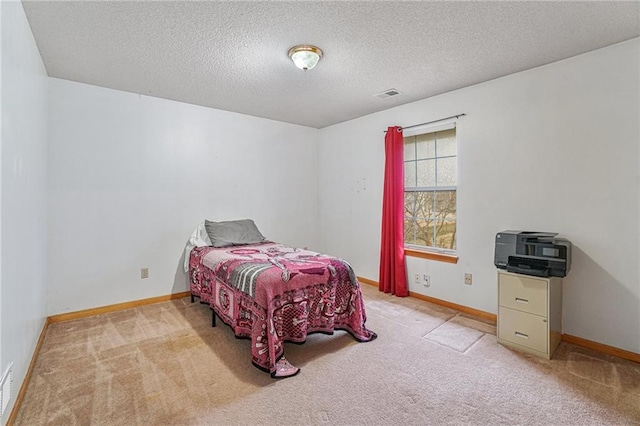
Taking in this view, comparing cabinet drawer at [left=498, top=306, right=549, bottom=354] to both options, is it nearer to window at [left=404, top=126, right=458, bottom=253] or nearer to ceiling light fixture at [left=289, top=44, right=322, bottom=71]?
window at [left=404, top=126, right=458, bottom=253]

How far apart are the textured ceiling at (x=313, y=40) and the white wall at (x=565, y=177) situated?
24 centimetres

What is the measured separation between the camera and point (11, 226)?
5.70 feet

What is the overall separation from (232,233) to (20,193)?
205cm

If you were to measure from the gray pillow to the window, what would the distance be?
2.00 meters

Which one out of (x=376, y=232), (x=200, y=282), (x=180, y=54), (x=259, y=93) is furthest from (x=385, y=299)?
(x=180, y=54)

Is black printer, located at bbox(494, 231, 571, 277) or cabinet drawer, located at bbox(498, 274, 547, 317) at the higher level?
black printer, located at bbox(494, 231, 571, 277)

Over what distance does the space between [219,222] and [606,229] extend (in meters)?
3.88

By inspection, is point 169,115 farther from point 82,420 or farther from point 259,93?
point 82,420

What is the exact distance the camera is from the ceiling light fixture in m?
2.40

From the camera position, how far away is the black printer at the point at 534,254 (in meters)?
2.33

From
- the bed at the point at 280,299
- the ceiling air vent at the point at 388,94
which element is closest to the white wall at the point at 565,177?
the ceiling air vent at the point at 388,94

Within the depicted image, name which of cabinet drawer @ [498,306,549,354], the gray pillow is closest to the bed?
the gray pillow

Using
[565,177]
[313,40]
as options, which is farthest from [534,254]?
[313,40]

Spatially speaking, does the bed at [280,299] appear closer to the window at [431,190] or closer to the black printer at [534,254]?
the black printer at [534,254]
